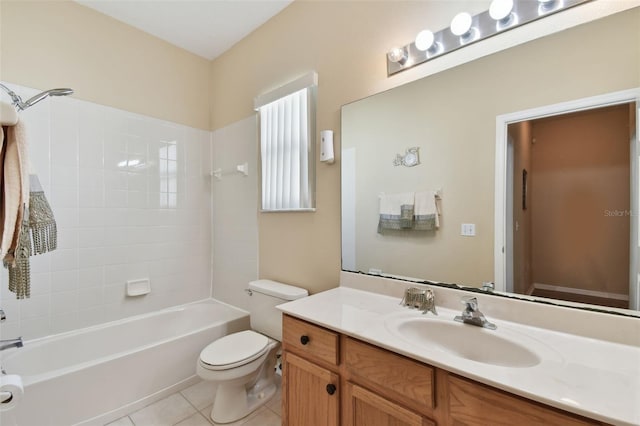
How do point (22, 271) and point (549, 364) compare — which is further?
point (22, 271)

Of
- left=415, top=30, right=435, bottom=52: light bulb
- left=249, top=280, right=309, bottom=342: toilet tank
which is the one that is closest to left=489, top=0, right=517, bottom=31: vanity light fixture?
left=415, top=30, right=435, bottom=52: light bulb

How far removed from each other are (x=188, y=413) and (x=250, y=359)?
1.95 feet

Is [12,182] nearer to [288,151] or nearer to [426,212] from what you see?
[288,151]

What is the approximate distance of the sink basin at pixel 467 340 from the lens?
0.94m

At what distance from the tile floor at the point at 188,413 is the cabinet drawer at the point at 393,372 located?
3.35 ft

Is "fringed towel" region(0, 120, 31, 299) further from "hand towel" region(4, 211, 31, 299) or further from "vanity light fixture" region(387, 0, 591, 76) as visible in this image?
"vanity light fixture" region(387, 0, 591, 76)

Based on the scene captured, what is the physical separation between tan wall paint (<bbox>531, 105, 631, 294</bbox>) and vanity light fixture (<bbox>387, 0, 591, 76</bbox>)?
1.38ft

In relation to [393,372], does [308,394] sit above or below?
below

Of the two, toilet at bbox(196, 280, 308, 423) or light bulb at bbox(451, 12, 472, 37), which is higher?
light bulb at bbox(451, 12, 472, 37)

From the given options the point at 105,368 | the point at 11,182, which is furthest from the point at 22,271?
the point at 105,368

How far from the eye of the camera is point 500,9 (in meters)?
1.12

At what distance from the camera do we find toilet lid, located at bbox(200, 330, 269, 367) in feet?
5.27

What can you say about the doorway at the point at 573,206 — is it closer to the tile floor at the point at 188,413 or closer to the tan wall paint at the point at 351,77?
the tan wall paint at the point at 351,77

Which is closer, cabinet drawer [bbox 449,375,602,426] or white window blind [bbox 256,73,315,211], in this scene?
cabinet drawer [bbox 449,375,602,426]
